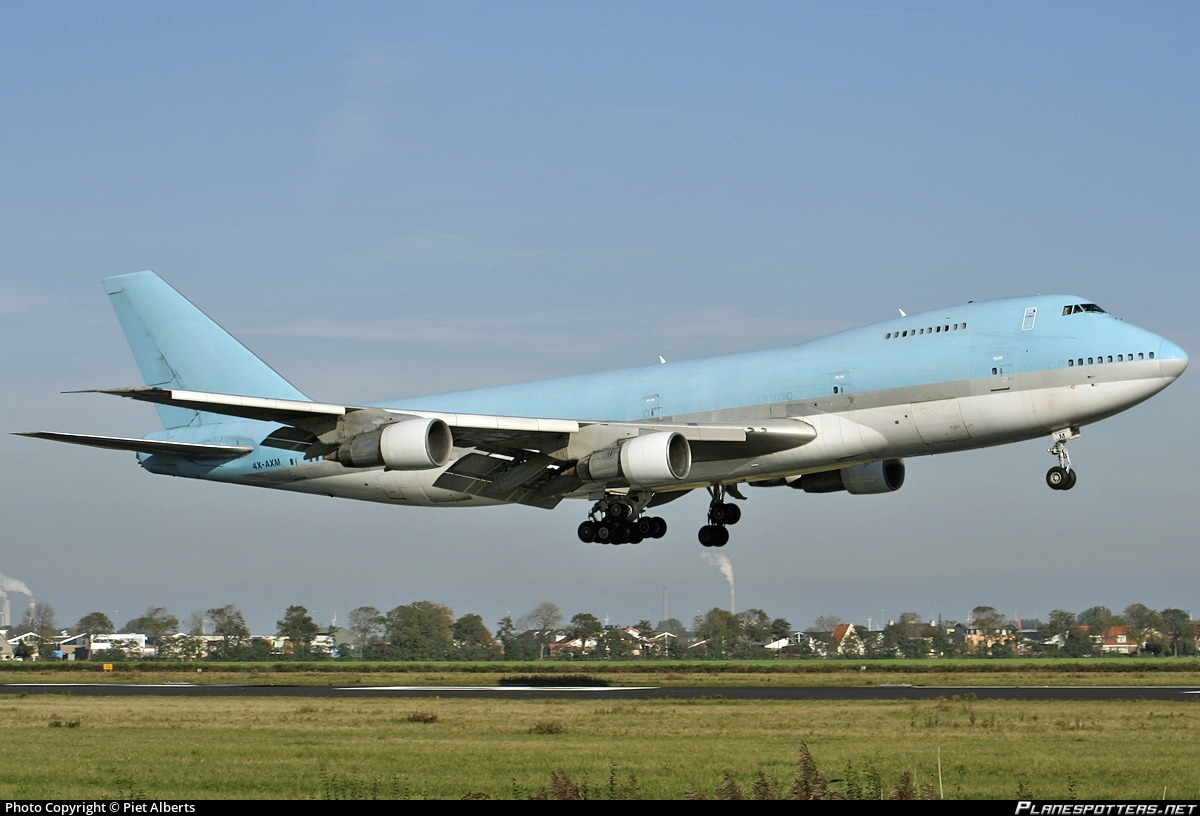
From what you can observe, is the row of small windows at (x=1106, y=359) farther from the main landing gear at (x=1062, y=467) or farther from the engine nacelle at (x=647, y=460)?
the engine nacelle at (x=647, y=460)

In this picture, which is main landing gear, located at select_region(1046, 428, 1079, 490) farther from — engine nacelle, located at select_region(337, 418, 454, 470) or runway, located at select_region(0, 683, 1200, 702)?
engine nacelle, located at select_region(337, 418, 454, 470)

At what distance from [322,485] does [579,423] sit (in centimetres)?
1221

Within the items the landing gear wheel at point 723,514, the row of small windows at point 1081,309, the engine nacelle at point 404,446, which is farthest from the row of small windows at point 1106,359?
the engine nacelle at point 404,446

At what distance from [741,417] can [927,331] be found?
18.4ft

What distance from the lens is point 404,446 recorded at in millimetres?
33969

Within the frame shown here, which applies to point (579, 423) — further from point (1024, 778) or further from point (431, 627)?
point (431, 627)

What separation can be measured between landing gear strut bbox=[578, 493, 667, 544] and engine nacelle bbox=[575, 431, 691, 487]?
9.99 ft

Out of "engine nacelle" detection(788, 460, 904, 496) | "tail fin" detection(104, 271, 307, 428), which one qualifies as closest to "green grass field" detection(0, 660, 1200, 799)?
"engine nacelle" detection(788, 460, 904, 496)

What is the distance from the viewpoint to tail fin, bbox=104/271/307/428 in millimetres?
47250

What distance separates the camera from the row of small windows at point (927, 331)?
34.4m

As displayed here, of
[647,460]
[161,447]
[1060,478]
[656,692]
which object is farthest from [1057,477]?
[161,447]

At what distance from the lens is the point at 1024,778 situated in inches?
985

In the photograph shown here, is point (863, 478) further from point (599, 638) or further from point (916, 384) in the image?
point (599, 638)

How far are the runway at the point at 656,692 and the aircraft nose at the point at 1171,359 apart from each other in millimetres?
14473
